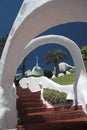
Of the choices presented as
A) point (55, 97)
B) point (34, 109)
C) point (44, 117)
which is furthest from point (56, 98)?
point (44, 117)

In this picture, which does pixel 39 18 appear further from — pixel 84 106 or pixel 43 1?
pixel 84 106

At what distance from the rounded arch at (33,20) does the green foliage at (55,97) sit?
361 cm

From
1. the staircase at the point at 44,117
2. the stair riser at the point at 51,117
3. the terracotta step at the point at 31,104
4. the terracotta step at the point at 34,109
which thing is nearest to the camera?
the staircase at the point at 44,117

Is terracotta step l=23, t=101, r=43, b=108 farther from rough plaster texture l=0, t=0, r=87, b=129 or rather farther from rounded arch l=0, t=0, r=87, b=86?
rounded arch l=0, t=0, r=87, b=86

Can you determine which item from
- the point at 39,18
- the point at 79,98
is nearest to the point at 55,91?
the point at 79,98

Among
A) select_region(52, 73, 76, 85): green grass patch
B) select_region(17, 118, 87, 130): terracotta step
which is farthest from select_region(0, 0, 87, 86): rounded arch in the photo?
select_region(52, 73, 76, 85): green grass patch

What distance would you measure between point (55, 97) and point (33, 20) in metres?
6.03

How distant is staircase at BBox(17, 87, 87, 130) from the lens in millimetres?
10547

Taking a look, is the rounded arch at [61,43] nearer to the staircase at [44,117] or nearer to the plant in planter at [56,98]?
the plant in planter at [56,98]

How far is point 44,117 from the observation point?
1189cm

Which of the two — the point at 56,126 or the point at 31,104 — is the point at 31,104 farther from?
the point at 56,126

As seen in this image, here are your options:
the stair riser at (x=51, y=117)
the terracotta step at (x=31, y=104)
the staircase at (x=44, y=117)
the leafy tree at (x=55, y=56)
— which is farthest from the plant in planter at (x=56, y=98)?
the leafy tree at (x=55, y=56)

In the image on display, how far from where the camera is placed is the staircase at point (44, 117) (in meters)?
10.5

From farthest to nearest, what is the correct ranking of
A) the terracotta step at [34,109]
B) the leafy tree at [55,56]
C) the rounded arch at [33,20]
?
the leafy tree at [55,56], the terracotta step at [34,109], the rounded arch at [33,20]
